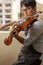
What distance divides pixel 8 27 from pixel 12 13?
0.64 m

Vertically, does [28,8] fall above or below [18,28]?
above

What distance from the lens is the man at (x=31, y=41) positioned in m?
1.64

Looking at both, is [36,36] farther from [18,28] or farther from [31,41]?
[18,28]

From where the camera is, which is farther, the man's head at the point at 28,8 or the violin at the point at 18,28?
the man's head at the point at 28,8

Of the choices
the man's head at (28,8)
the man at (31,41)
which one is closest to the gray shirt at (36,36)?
the man at (31,41)

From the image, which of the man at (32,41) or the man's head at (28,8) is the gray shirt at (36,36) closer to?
the man at (32,41)

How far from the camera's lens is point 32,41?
1653 mm

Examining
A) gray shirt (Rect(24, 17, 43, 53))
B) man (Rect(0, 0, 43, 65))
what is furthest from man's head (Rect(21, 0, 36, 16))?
gray shirt (Rect(24, 17, 43, 53))

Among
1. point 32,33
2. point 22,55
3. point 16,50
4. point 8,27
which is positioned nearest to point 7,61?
point 16,50

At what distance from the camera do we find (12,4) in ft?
10.1

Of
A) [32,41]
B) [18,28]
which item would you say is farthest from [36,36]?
[18,28]

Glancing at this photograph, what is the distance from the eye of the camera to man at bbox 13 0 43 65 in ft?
5.39

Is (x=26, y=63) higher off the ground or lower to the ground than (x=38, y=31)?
lower

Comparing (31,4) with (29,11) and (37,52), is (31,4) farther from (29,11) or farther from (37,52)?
(37,52)
